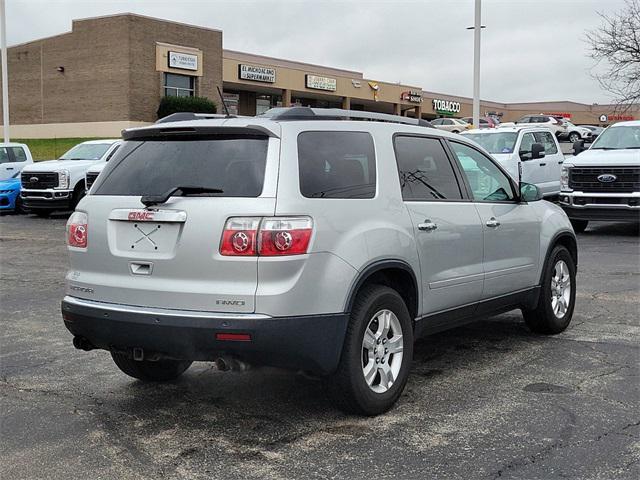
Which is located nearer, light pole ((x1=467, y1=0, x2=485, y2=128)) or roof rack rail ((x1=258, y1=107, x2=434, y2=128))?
roof rack rail ((x1=258, y1=107, x2=434, y2=128))

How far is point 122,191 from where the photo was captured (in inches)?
191

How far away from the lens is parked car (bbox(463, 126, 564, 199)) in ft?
55.7

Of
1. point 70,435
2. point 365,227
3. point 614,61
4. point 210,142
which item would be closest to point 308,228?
point 365,227

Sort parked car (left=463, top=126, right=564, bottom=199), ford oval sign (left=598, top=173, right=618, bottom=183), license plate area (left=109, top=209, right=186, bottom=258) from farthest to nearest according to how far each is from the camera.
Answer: parked car (left=463, top=126, right=564, bottom=199) → ford oval sign (left=598, top=173, right=618, bottom=183) → license plate area (left=109, top=209, right=186, bottom=258)

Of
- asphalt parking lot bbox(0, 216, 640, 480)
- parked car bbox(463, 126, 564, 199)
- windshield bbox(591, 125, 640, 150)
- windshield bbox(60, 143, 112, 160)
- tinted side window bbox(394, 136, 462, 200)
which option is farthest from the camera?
windshield bbox(60, 143, 112, 160)

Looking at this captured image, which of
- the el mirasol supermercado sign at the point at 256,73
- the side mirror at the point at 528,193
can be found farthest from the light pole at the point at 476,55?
the el mirasol supermercado sign at the point at 256,73

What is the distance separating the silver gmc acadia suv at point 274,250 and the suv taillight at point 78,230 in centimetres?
1

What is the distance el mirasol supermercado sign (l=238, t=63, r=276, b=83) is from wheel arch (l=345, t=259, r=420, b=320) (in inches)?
1942

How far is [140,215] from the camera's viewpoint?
15.0 feet

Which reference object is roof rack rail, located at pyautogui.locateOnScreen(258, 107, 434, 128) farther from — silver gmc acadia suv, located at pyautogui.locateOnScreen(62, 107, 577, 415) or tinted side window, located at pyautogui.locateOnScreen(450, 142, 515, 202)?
tinted side window, located at pyautogui.locateOnScreen(450, 142, 515, 202)

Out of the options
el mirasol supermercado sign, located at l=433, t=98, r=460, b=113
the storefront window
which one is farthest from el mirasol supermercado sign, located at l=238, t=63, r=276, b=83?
el mirasol supermercado sign, located at l=433, t=98, r=460, b=113

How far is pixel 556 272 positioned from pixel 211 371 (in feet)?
11.0

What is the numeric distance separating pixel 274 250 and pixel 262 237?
98 millimetres

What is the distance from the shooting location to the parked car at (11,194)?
70.3ft
